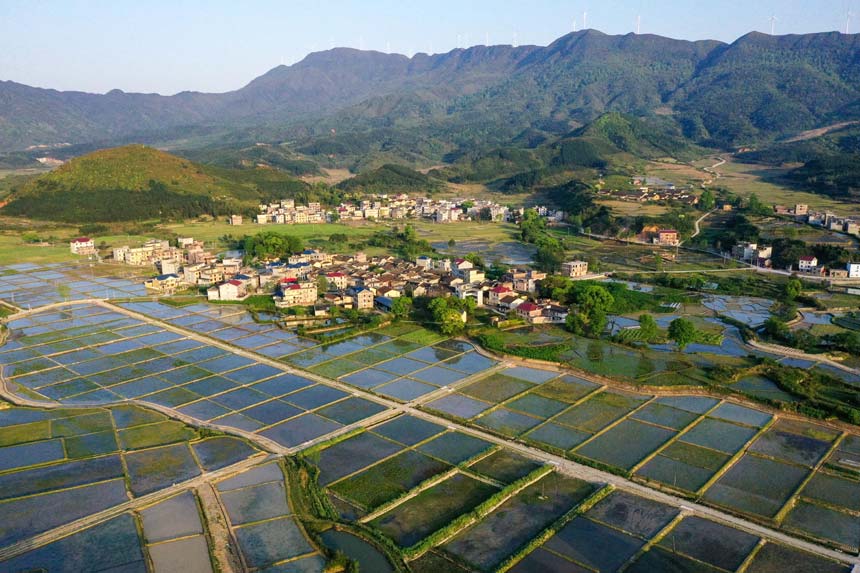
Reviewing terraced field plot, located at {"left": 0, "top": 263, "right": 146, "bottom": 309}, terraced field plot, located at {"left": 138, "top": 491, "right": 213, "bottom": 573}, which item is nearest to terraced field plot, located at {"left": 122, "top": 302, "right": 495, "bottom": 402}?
terraced field plot, located at {"left": 0, "top": 263, "right": 146, "bottom": 309}

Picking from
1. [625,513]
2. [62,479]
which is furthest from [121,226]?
[625,513]

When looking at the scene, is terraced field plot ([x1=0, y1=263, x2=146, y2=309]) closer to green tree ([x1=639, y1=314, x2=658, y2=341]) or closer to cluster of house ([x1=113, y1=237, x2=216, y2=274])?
cluster of house ([x1=113, y1=237, x2=216, y2=274])

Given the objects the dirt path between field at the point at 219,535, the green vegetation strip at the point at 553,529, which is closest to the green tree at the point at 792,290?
the green vegetation strip at the point at 553,529

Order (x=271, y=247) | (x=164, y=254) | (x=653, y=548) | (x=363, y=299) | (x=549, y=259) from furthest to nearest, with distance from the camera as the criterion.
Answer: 1. (x=164, y=254)
2. (x=271, y=247)
3. (x=549, y=259)
4. (x=363, y=299)
5. (x=653, y=548)

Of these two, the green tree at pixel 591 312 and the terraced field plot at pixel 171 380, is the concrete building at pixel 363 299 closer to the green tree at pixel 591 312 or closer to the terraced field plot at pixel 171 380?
the terraced field plot at pixel 171 380

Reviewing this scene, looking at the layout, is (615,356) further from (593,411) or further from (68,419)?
(68,419)

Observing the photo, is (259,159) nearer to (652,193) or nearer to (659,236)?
(652,193)

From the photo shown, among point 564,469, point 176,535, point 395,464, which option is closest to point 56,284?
point 176,535
